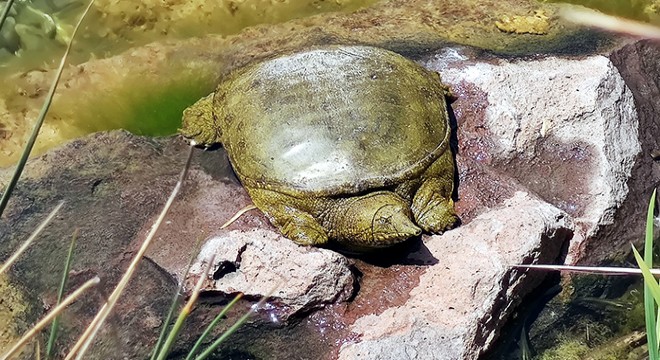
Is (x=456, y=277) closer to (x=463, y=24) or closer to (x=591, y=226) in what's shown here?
(x=591, y=226)

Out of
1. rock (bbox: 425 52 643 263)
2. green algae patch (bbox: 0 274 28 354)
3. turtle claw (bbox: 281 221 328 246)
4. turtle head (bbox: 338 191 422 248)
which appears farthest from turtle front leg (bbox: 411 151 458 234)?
green algae patch (bbox: 0 274 28 354)

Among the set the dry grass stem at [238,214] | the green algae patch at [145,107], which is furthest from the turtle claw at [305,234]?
the green algae patch at [145,107]

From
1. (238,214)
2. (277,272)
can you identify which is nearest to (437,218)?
(277,272)

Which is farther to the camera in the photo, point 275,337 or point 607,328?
point 607,328

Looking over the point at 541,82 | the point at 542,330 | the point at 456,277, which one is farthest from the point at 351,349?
the point at 541,82

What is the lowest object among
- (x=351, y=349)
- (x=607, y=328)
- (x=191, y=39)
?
(x=607, y=328)

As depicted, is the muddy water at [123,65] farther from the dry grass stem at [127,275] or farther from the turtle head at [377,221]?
the dry grass stem at [127,275]
